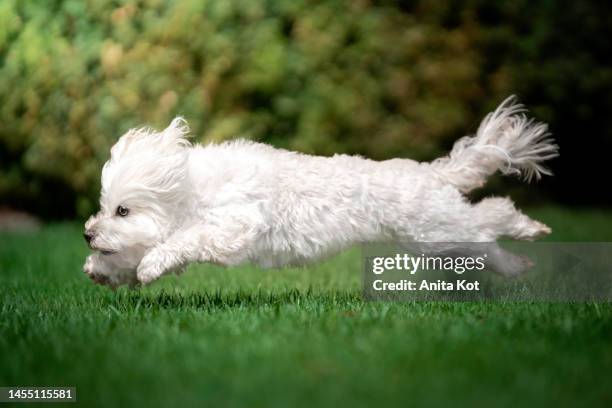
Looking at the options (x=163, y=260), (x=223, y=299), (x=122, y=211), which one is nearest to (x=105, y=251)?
(x=122, y=211)

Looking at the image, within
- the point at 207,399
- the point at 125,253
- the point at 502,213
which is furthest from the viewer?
the point at 502,213

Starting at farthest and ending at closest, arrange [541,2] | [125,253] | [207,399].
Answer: [541,2] → [125,253] → [207,399]

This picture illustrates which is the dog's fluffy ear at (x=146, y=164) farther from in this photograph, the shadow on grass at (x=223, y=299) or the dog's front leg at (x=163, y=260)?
the shadow on grass at (x=223, y=299)

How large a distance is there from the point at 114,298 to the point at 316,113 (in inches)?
160

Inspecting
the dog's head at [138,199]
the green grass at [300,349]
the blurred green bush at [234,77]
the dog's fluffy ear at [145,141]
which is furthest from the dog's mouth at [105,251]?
the blurred green bush at [234,77]

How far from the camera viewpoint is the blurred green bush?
8.04m

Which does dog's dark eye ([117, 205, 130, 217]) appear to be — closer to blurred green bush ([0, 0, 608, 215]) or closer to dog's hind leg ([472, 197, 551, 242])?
dog's hind leg ([472, 197, 551, 242])

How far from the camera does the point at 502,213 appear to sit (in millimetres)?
4594

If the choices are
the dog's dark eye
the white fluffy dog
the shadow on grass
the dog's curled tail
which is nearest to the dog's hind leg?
the white fluffy dog

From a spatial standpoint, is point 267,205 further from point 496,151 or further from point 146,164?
point 496,151

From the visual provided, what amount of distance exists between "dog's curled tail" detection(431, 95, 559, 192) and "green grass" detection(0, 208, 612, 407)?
2.74 feet

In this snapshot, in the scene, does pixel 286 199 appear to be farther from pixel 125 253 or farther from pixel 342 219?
pixel 125 253

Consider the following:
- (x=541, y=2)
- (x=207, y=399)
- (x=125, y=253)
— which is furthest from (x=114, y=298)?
(x=541, y=2)

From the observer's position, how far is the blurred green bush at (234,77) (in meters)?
8.04
